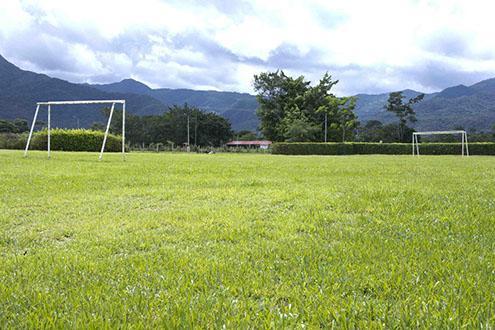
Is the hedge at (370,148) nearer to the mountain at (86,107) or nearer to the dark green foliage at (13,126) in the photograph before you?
the mountain at (86,107)

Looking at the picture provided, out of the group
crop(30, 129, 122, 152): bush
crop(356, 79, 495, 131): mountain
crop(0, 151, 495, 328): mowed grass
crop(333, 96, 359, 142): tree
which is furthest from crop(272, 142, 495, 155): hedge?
crop(356, 79, 495, 131): mountain

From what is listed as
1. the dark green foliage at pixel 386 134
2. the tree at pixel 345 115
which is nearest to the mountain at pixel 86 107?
the dark green foliage at pixel 386 134

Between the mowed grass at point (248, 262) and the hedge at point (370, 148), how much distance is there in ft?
118

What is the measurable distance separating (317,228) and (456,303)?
75.2 inches

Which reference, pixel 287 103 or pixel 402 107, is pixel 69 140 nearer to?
pixel 287 103

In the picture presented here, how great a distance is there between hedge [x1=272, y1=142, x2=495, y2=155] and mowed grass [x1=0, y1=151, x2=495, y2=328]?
3594cm

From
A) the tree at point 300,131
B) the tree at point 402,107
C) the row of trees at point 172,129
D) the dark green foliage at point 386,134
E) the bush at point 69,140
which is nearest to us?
the bush at point 69,140

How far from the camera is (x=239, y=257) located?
3.04 meters

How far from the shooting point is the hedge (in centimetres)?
3981

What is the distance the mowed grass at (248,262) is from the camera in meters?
2.07

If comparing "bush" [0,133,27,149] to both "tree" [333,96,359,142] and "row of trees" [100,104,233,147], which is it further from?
"row of trees" [100,104,233,147]

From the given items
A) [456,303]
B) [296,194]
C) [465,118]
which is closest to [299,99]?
[296,194]

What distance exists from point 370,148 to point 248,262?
42967 millimetres

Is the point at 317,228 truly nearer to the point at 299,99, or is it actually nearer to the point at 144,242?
the point at 144,242
